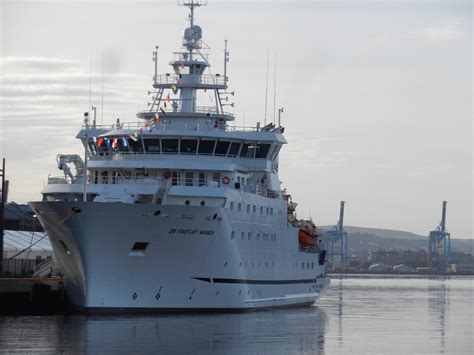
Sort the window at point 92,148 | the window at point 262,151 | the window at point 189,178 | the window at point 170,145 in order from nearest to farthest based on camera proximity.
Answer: the window at point 189,178 < the window at point 170,145 < the window at point 92,148 < the window at point 262,151

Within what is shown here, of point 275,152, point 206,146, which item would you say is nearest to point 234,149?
point 206,146

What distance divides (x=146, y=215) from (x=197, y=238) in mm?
2652

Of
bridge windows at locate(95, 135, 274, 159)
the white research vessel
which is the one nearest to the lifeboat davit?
the white research vessel

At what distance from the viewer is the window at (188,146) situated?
48094mm

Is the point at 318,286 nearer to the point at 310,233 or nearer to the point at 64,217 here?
the point at 310,233

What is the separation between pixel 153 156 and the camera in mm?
47812

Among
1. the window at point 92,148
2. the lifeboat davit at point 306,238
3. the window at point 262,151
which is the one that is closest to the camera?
the window at point 92,148

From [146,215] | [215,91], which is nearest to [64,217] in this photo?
[146,215]

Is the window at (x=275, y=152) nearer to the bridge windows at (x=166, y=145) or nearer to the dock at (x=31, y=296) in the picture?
the bridge windows at (x=166, y=145)

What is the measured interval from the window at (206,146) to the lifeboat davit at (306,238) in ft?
34.4

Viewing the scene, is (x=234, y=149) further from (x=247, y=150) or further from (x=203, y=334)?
(x=203, y=334)

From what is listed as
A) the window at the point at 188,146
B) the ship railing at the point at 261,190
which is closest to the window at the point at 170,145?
the window at the point at 188,146

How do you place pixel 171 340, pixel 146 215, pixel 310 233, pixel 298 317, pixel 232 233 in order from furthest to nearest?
pixel 310 233, pixel 298 317, pixel 232 233, pixel 146 215, pixel 171 340

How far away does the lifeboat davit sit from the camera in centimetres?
5734
